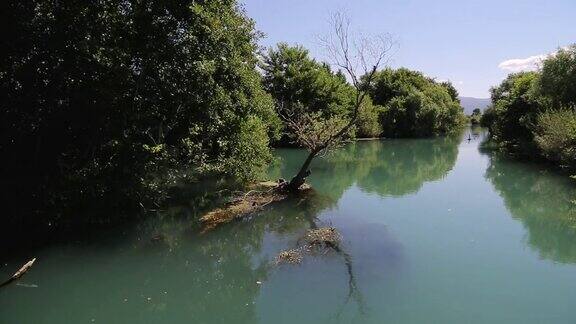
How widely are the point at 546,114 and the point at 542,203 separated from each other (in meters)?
11.1

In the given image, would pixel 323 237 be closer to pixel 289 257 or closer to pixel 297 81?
pixel 289 257

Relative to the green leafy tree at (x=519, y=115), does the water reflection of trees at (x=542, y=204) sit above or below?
below

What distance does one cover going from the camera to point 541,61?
34.7 m

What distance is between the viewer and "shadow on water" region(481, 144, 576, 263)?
14.7m

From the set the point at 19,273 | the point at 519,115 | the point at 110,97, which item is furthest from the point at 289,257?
the point at 519,115

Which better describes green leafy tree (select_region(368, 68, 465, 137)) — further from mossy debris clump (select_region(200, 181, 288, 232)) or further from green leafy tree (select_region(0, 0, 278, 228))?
green leafy tree (select_region(0, 0, 278, 228))

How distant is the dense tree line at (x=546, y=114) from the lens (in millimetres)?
27172

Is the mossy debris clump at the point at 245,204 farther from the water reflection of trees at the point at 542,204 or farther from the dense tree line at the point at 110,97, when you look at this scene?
the water reflection of trees at the point at 542,204

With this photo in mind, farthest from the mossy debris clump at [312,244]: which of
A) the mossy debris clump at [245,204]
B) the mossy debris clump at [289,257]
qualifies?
the mossy debris clump at [245,204]

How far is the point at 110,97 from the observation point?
14.5 metres

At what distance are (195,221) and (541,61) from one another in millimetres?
30592

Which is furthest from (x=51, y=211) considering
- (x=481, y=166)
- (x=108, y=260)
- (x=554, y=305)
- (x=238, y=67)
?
(x=481, y=166)

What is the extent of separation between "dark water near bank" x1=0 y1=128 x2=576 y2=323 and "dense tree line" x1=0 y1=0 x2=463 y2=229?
5.94 ft

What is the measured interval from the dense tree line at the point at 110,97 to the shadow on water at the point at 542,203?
1224cm
